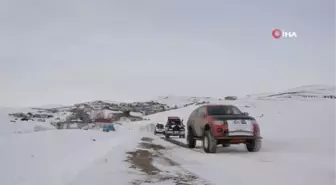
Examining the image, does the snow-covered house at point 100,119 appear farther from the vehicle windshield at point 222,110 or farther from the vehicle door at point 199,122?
the vehicle windshield at point 222,110

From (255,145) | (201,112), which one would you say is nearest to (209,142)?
(255,145)

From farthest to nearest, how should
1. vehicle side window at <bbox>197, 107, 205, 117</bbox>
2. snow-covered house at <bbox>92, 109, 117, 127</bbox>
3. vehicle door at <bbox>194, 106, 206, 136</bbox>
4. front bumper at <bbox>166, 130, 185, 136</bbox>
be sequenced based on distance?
snow-covered house at <bbox>92, 109, 117, 127</bbox> < front bumper at <bbox>166, 130, 185, 136</bbox> < vehicle side window at <bbox>197, 107, 205, 117</bbox> < vehicle door at <bbox>194, 106, 206, 136</bbox>

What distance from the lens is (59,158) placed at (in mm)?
9859

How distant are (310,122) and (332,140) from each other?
6.60 m

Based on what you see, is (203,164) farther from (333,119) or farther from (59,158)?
(333,119)

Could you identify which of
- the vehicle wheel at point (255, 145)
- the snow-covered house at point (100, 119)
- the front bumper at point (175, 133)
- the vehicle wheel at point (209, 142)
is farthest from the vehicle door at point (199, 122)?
the snow-covered house at point (100, 119)

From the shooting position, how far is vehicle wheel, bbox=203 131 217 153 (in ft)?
41.2

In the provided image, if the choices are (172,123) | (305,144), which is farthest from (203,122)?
(172,123)

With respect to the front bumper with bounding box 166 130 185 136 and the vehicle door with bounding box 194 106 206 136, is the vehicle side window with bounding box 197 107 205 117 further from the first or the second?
the front bumper with bounding box 166 130 185 136

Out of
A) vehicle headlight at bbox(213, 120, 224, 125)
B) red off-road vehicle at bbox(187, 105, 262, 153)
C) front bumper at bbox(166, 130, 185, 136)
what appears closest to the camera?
red off-road vehicle at bbox(187, 105, 262, 153)

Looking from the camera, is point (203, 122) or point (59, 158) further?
point (203, 122)

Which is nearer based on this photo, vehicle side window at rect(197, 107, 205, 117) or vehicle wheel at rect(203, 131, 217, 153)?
vehicle wheel at rect(203, 131, 217, 153)

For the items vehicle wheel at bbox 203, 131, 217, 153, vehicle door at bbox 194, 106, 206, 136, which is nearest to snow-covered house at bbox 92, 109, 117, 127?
vehicle door at bbox 194, 106, 206, 136

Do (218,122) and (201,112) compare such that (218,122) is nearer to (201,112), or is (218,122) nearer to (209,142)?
(209,142)
